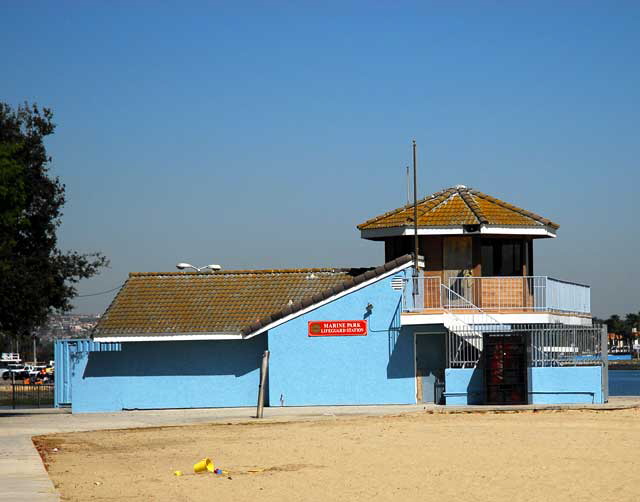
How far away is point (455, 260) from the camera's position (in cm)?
3741

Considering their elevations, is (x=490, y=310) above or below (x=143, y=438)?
Result: above

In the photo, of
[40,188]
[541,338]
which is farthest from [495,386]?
[40,188]

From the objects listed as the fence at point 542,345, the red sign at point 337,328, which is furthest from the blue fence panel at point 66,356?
→ the fence at point 542,345

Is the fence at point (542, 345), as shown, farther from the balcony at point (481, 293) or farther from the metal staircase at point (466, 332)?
the balcony at point (481, 293)

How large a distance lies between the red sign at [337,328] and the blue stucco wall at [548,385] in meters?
3.31

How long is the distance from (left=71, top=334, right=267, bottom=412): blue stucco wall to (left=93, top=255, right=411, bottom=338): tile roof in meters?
0.63

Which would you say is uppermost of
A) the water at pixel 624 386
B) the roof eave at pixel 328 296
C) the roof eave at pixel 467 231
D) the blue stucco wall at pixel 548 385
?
the roof eave at pixel 467 231

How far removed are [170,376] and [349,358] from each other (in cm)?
580

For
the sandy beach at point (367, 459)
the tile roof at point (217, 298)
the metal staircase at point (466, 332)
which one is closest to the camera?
the sandy beach at point (367, 459)

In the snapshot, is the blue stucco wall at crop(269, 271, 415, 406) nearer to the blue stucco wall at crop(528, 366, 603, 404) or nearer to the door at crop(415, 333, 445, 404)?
the door at crop(415, 333, 445, 404)

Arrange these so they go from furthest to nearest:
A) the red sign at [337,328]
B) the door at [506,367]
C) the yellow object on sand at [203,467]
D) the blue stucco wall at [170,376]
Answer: the blue stucco wall at [170,376] → the red sign at [337,328] → the door at [506,367] → the yellow object on sand at [203,467]

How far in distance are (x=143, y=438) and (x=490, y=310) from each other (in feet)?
42.7

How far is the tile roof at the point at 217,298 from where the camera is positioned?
37500 millimetres

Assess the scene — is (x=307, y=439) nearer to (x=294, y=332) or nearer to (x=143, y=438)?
(x=143, y=438)
